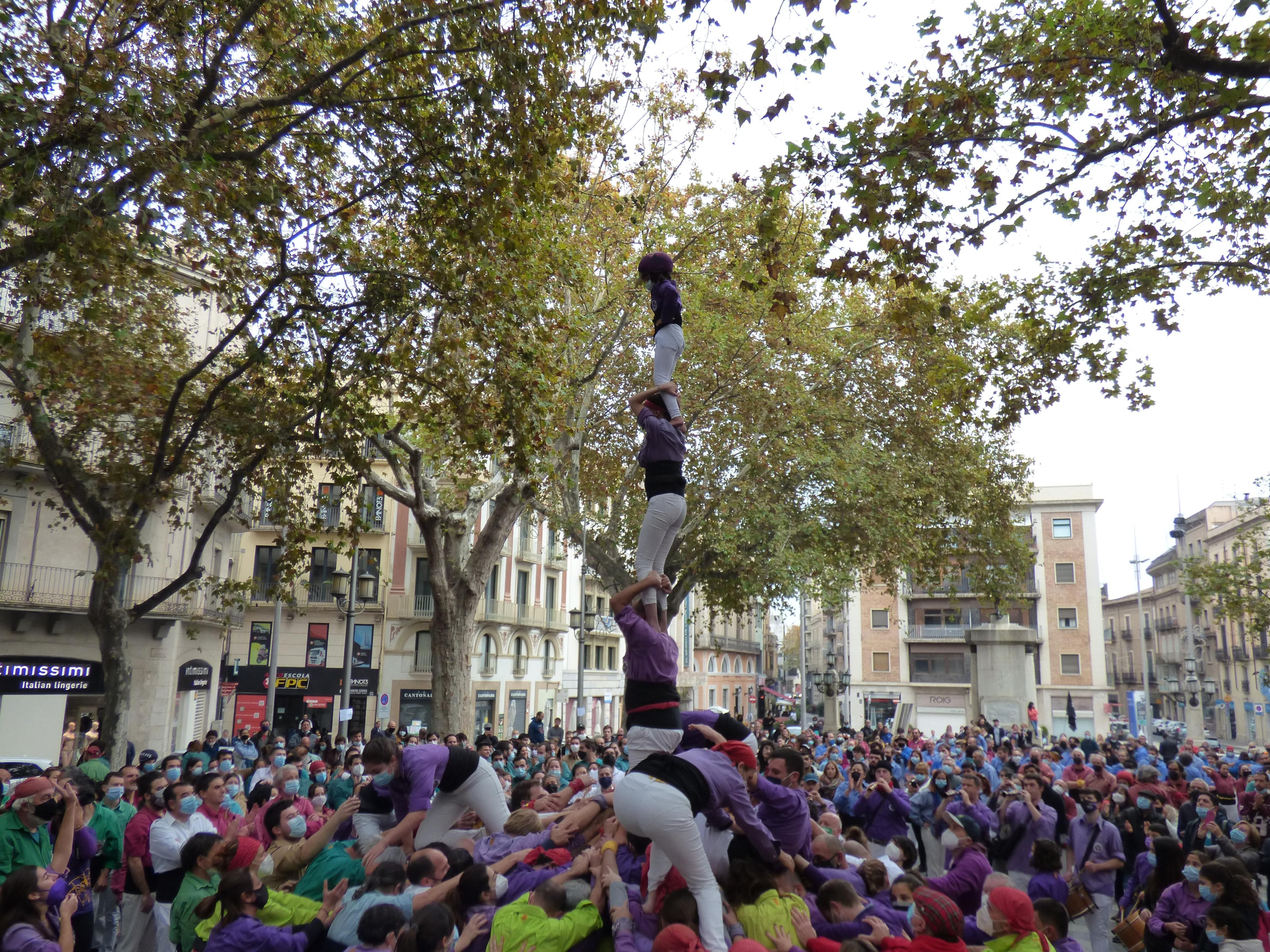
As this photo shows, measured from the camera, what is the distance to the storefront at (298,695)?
108ft

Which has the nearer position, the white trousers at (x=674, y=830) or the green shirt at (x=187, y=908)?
the white trousers at (x=674, y=830)

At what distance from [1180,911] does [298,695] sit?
32.9 m

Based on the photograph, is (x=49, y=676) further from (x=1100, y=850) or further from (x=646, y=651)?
(x=1100, y=850)

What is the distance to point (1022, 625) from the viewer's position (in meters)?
47.7

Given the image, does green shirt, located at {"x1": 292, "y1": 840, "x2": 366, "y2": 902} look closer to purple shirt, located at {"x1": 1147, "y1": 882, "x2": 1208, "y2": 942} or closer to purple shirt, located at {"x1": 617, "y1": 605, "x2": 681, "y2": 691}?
purple shirt, located at {"x1": 617, "y1": 605, "x2": 681, "y2": 691}

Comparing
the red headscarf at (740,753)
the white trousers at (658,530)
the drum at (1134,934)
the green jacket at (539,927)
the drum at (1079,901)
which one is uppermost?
the white trousers at (658,530)

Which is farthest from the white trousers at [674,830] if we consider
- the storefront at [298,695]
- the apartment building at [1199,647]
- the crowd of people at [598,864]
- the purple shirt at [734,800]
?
the apartment building at [1199,647]

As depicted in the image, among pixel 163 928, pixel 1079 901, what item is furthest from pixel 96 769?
pixel 1079 901

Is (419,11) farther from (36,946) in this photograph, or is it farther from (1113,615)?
(1113,615)

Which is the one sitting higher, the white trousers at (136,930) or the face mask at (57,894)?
the face mask at (57,894)

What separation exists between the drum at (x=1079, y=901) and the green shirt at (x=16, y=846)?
8.13 metres

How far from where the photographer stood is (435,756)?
645 cm

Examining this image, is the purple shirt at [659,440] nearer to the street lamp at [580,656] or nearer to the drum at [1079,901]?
the drum at [1079,901]

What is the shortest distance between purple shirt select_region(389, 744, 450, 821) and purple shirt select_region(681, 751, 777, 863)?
6.29 ft
